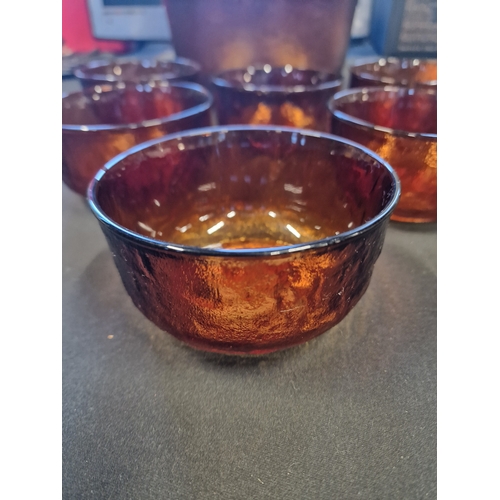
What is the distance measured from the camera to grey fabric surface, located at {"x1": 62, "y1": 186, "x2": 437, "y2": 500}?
28 centimetres

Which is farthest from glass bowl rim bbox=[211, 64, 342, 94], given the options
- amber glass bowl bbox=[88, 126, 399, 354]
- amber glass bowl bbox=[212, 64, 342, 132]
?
amber glass bowl bbox=[88, 126, 399, 354]

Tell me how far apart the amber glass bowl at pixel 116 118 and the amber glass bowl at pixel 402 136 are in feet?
0.56

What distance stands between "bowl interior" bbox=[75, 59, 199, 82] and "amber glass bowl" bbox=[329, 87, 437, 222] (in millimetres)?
286

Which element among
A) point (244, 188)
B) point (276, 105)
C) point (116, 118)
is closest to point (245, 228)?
point (244, 188)

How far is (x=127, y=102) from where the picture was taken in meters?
0.65

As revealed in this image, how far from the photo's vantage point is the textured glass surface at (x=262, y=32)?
0.67m

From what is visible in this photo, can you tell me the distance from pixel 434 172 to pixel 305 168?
0.13 m

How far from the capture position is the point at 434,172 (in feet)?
1.49

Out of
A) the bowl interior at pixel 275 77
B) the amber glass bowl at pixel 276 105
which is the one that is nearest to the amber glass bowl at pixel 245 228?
A: the amber glass bowl at pixel 276 105

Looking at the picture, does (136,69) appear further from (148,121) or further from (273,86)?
(148,121)

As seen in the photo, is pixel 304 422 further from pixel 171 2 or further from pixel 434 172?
pixel 171 2

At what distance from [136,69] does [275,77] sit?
10.3 inches

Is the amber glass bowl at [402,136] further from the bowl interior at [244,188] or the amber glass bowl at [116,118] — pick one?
the amber glass bowl at [116,118]

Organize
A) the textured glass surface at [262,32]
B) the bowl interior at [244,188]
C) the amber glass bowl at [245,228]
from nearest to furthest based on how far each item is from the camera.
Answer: the amber glass bowl at [245,228] → the bowl interior at [244,188] → the textured glass surface at [262,32]
